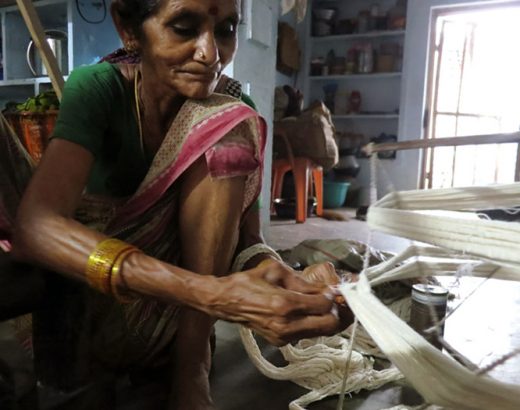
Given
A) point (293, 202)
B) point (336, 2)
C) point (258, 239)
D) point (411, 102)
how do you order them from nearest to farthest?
point (258, 239), point (293, 202), point (411, 102), point (336, 2)

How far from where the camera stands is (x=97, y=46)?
102 inches

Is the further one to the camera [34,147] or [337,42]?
[337,42]

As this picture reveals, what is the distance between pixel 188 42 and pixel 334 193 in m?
3.66

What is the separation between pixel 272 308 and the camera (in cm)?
50

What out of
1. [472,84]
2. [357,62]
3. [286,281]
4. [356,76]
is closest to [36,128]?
[286,281]

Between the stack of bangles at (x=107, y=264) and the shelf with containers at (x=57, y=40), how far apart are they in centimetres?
212

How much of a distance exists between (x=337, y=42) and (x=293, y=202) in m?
2.21

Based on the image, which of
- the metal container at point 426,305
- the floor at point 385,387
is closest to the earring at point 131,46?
the floor at point 385,387

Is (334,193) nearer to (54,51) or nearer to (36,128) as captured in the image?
→ (54,51)

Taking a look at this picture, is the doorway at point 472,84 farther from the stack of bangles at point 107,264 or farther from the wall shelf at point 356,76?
the stack of bangles at point 107,264

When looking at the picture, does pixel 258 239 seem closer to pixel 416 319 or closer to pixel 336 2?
pixel 416 319

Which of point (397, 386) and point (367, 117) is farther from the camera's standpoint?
point (367, 117)

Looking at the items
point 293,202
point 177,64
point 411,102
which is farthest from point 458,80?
point 177,64

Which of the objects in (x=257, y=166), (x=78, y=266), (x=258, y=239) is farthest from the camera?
(x=258, y=239)
